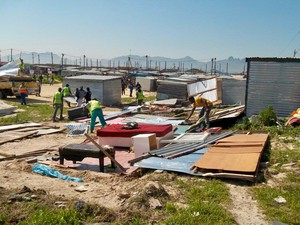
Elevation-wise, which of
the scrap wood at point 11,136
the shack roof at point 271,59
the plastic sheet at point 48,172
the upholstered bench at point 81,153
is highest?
the shack roof at point 271,59

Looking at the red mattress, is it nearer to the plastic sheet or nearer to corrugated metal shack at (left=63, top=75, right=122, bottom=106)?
the plastic sheet

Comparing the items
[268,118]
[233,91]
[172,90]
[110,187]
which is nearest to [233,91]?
[233,91]

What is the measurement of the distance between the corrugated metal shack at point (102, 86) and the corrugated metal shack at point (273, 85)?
1149 centimetres

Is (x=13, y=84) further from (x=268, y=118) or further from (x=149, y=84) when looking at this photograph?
(x=268, y=118)

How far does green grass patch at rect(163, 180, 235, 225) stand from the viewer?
5.34 m

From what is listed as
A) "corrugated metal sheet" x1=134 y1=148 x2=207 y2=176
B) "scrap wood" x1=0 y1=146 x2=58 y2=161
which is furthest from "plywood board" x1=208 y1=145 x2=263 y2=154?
"scrap wood" x1=0 y1=146 x2=58 y2=161

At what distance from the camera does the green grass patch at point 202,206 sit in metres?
5.34

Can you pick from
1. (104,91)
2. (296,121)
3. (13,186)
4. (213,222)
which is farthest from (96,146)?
(104,91)

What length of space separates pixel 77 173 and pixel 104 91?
15593 millimetres

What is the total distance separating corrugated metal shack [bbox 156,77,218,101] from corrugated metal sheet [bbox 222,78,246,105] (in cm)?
166

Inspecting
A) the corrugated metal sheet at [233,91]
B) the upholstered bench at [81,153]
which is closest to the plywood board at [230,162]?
the upholstered bench at [81,153]

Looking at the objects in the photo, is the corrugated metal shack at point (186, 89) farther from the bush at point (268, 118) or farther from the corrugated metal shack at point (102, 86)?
the bush at point (268, 118)

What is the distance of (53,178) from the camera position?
8102 millimetres

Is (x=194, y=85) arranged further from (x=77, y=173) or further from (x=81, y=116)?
(x=77, y=173)
